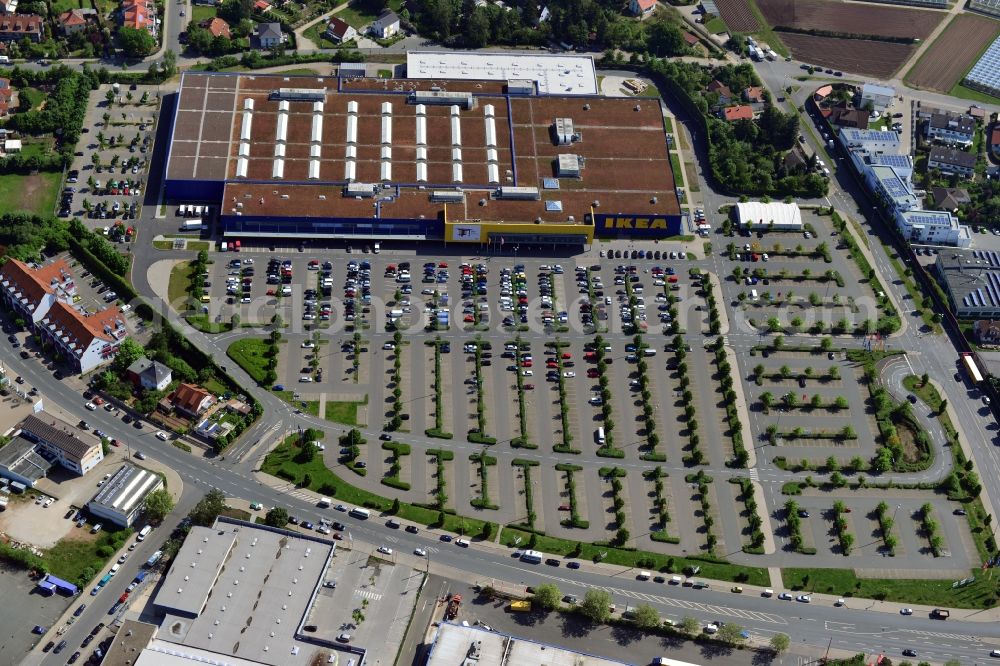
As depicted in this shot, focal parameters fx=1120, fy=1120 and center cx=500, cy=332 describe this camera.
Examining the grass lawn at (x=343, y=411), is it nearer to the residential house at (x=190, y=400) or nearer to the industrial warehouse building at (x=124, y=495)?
the residential house at (x=190, y=400)

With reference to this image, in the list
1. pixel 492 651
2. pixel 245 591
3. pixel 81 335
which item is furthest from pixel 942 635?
pixel 81 335

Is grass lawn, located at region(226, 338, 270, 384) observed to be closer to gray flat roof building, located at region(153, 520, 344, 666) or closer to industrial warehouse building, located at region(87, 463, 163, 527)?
industrial warehouse building, located at region(87, 463, 163, 527)

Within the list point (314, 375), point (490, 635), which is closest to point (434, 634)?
point (490, 635)

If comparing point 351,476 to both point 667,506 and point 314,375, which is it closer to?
point 314,375

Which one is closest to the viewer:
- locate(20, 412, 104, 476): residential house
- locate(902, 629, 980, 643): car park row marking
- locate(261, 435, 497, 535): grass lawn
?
locate(902, 629, 980, 643): car park row marking

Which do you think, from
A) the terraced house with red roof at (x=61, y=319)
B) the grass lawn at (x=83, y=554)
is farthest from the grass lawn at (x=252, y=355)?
the grass lawn at (x=83, y=554)

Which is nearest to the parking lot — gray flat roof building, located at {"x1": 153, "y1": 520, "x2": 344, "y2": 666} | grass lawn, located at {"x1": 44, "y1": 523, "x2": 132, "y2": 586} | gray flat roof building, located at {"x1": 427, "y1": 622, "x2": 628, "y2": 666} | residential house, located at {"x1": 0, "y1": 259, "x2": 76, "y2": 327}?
gray flat roof building, located at {"x1": 153, "y1": 520, "x2": 344, "y2": 666}
